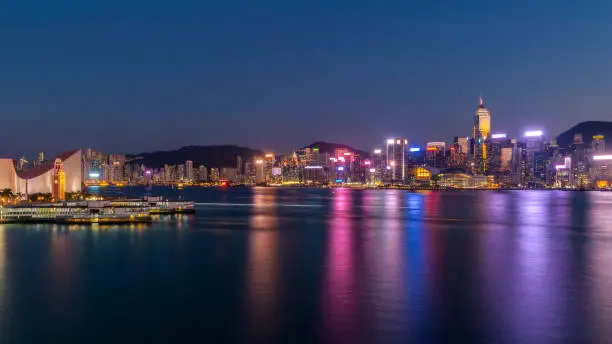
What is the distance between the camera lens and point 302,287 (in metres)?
15.0

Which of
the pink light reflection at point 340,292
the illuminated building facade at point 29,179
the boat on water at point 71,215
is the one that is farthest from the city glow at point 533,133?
the pink light reflection at point 340,292

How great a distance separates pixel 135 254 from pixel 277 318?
9905mm

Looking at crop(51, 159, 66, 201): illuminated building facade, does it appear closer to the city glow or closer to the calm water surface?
the calm water surface

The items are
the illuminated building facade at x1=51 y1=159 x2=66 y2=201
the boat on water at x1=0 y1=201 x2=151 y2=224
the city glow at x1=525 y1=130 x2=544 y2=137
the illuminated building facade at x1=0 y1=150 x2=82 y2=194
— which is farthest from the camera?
the city glow at x1=525 y1=130 x2=544 y2=137

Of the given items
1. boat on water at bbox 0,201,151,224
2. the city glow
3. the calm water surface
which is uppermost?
the city glow

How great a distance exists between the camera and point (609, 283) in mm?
15492

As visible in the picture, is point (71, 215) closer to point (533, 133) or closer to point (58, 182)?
point (58, 182)

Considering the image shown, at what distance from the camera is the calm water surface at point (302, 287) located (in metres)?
11.1

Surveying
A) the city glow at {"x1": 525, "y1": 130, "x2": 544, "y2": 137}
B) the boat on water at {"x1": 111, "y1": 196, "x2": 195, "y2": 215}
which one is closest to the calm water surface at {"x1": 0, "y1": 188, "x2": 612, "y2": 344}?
the boat on water at {"x1": 111, "y1": 196, "x2": 195, "y2": 215}

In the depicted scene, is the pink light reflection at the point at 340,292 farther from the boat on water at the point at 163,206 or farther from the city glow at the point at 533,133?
the city glow at the point at 533,133

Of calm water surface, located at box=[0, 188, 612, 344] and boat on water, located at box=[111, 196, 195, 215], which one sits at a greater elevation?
boat on water, located at box=[111, 196, 195, 215]

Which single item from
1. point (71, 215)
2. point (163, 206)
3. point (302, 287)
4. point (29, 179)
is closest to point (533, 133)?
point (163, 206)

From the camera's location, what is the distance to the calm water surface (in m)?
11.1

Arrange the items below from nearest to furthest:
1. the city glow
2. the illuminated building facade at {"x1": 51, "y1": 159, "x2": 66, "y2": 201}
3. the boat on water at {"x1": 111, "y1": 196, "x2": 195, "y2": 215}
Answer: the boat on water at {"x1": 111, "y1": 196, "x2": 195, "y2": 215} < the illuminated building facade at {"x1": 51, "y1": 159, "x2": 66, "y2": 201} < the city glow
